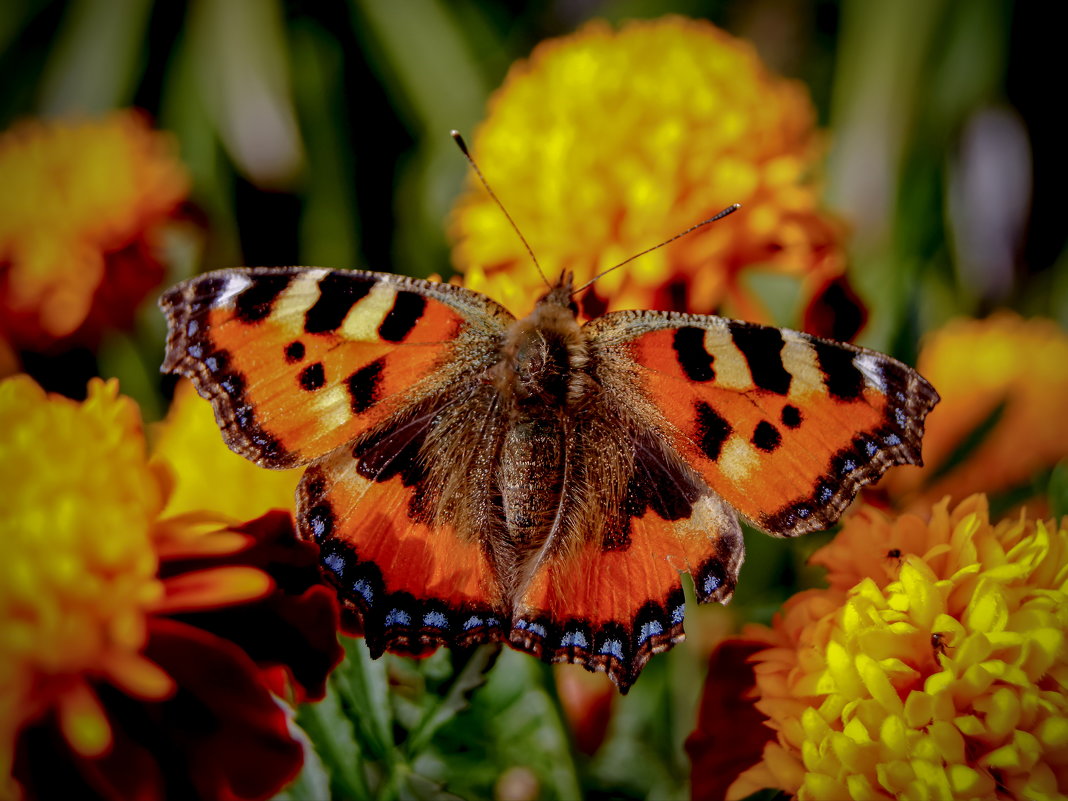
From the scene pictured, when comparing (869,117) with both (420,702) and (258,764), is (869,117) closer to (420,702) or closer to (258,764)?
(420,702)

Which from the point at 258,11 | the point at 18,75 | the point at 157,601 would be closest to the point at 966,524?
the point at 157,601

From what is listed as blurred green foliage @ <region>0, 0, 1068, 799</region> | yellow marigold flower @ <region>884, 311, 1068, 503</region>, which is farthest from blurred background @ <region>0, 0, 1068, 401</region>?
yellow marigold flower @ <region>884, 311, 1068, 503</region>

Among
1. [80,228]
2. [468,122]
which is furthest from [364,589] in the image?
[468,122]

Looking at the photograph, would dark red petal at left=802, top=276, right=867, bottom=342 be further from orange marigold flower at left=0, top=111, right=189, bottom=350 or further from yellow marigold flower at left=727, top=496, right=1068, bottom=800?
orange marigold flower at left=0, top=111, right=189, bottom=350

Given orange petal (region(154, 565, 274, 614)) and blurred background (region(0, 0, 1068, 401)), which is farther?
blurred background (region(0, 0, 1068, 401))

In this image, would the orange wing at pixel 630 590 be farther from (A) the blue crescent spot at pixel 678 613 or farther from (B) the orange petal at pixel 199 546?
(B) the orange petal at pixel 199 546
